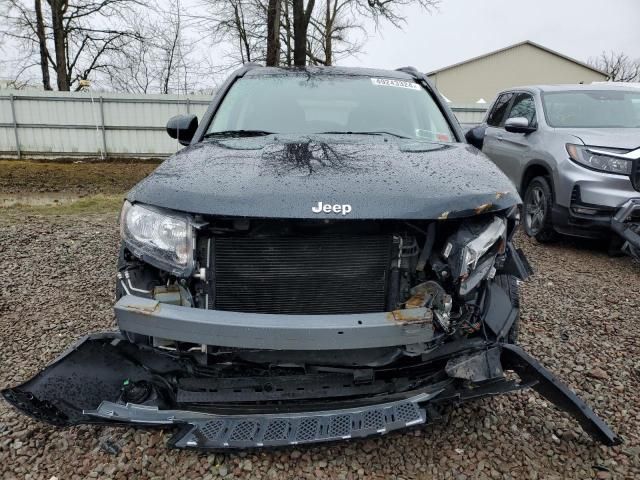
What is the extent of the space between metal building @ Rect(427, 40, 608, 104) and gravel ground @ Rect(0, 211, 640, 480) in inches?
1266

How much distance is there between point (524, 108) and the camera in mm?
6254

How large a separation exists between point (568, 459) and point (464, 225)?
1.15 metres

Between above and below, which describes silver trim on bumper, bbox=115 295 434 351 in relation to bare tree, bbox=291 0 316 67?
below

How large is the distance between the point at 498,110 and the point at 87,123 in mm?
13305

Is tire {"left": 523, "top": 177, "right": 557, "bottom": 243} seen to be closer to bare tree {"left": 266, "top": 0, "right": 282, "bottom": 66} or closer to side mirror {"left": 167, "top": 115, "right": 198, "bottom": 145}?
side mirror {"left": 167, "top": 115, "right": 198, "bottom": 145}

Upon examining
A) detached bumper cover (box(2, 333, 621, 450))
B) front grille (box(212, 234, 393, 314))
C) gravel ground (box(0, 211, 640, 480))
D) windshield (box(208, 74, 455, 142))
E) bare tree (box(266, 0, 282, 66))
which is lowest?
gravel ground (box(0, 211, 640, 480))

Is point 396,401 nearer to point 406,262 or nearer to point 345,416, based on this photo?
point 345,416

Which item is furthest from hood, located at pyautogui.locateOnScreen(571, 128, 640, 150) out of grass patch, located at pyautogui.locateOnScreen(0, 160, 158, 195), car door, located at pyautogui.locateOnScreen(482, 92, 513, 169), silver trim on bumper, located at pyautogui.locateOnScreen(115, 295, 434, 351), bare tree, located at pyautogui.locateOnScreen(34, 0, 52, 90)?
bare tree, located at pyautogui.locateOnScreen(34, 0, 52, 90)

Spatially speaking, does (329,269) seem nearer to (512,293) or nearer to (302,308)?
(302,308)

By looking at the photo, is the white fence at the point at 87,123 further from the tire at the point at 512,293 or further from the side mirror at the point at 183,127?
the tire at the point at 512,293

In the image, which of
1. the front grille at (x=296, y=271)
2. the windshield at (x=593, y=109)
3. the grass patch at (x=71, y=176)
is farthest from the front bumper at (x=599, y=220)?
the grass patch at (x=71, y=176)

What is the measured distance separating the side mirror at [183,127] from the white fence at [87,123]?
42.3ft

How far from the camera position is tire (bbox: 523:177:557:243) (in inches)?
209

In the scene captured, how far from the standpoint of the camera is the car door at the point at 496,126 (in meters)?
6.71
